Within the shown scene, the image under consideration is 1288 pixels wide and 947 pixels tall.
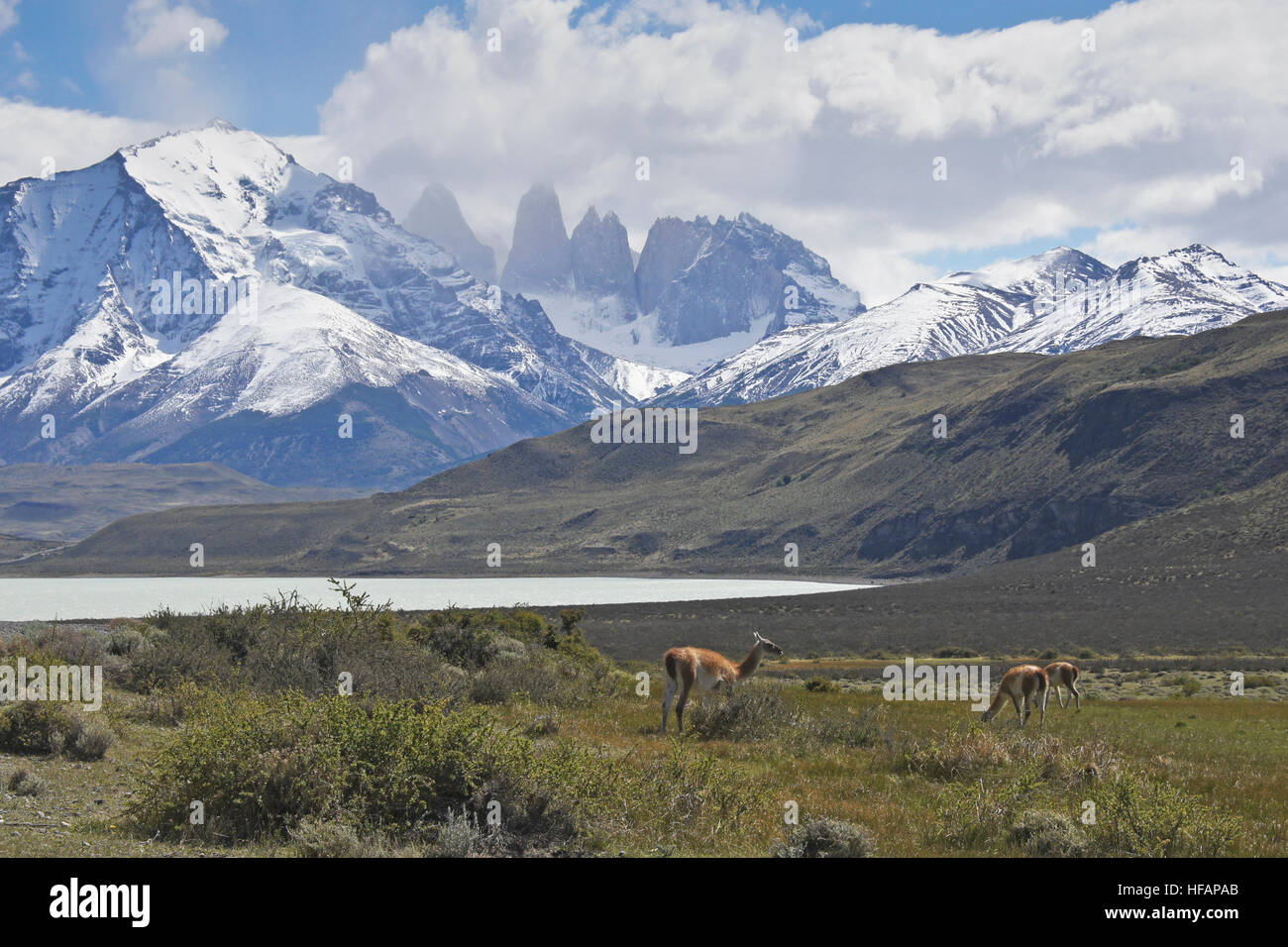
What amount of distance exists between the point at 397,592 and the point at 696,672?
307ft

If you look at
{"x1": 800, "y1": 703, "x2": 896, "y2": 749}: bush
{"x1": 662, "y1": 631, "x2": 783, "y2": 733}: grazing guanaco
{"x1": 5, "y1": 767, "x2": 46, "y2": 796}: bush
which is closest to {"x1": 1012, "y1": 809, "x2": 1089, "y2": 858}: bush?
{"x1": 800, "y1": 703, "x2": 896, "y2": 749}: bush

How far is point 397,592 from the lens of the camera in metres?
106

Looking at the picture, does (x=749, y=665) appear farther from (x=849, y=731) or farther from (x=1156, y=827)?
(x=1156, y=827)

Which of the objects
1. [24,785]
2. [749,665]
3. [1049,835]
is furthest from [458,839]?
[749,665]

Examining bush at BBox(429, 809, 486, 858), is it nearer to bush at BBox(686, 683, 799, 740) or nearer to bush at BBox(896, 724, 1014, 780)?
bush at BBox(896, 724, 1014, 780)

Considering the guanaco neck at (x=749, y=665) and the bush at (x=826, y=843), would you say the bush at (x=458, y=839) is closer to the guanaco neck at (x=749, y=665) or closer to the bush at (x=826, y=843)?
the bush at (x=826, y=843)

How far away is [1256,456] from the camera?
9262 cm

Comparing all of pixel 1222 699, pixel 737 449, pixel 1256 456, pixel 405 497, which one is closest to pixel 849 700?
pixel 1222 699

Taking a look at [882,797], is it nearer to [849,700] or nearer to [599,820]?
[599,820]

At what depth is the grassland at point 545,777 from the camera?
941 centimetres

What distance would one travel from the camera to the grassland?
9406 millimetres

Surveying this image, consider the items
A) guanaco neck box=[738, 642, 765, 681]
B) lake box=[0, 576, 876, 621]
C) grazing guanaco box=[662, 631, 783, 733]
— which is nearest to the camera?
grazing guanaco box=[662, 631, 783, 733]

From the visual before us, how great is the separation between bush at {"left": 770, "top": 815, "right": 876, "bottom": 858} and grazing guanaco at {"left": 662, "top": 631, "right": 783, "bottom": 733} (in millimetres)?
6496

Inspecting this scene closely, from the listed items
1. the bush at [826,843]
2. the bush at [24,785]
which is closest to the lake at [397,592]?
the bush at [24,785]
